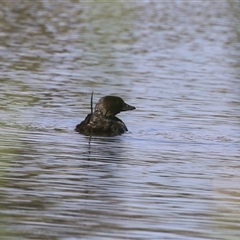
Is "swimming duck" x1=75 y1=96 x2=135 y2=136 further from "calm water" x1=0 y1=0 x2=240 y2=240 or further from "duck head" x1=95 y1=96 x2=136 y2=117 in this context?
"calm water" x1=0 y1=0 x2=240 y2=240

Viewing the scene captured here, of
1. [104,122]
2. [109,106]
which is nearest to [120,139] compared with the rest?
[104,122]

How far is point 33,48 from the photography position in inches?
938

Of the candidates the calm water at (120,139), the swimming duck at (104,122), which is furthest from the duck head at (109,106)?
the calm water at (120,139)

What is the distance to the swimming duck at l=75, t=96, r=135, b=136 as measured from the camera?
13.1 metres

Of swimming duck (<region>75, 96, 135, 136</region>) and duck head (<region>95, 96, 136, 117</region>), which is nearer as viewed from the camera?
swimming duck (<region>75, 96, 135, 136</region>)

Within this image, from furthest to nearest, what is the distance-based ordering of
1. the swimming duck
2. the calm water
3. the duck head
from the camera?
the duck head → the swimming duck → the calm water

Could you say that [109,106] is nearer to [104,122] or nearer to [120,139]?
[104,122]

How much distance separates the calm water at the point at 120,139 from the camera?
723cm

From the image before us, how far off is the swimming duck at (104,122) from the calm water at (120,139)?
0.58 ft

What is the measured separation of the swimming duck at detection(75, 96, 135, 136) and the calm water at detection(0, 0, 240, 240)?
18cm

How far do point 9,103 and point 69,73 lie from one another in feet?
15.7

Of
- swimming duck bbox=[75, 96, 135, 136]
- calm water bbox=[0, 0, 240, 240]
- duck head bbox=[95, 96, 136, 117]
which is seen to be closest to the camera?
calm water bbox=[0, 0, 240, 240]

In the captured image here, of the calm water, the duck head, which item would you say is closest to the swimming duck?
the duck head

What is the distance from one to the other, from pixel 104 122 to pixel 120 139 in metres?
0.70
